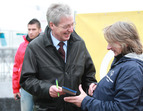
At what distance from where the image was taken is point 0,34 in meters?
5.30

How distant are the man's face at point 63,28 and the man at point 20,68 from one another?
1471 mm

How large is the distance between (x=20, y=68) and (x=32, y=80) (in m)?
1.59

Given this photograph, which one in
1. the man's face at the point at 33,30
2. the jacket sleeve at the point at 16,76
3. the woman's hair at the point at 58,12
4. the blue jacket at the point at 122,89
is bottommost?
the jacket sleeve at the point at 16,76

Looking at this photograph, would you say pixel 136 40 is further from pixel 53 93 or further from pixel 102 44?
pixel 102 44

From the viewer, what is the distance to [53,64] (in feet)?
6.81

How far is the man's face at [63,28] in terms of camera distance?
2.11m

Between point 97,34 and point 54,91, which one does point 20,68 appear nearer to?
point 97,34

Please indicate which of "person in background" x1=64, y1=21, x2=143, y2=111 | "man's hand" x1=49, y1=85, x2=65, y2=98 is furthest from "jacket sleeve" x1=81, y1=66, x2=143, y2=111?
"man's hand" x1=49, y1=85, x2=65, y2=98

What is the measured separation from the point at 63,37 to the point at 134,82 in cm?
97

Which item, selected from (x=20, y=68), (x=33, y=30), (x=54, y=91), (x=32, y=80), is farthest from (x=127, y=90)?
(x=33, y=30)

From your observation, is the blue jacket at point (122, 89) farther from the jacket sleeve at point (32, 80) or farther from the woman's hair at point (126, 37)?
the jacket sleeve at point (32, 80)

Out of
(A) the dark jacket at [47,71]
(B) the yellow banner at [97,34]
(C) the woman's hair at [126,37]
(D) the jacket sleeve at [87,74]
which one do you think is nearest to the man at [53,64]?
(A) the dark jacket at [47,71]

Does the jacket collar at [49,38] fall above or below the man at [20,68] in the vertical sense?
above

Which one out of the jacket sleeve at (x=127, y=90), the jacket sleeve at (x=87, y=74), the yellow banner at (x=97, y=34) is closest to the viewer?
the jacket sleeve at (x=127, y=90)
